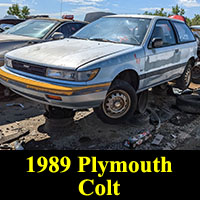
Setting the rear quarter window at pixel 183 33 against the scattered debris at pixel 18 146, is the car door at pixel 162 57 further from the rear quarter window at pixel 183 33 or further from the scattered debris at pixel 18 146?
the scattered debris at pixel 18 146

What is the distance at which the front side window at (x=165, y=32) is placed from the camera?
158 inches

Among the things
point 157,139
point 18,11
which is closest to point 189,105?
point 157,139

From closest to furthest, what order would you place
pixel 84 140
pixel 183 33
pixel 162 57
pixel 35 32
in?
1. pixel 84 140
2. pixel 162 57
3. pixel 183 33
4. pixel 35 32

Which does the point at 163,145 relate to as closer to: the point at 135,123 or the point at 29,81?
the point at 135,123

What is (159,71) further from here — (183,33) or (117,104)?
(183,33)

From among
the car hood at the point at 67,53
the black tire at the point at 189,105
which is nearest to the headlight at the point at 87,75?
the car hood at the point at 67,53

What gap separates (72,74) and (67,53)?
0.44 m

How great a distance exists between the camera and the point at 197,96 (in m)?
4.58

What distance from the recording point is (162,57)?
4016mm

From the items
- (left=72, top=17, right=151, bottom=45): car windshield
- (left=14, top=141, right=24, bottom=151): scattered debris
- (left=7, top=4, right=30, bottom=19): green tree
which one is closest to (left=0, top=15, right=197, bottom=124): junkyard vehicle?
(left=72, top=17, right=151, bottom=45): car windshield

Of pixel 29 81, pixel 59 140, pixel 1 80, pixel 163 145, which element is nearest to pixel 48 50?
pixel 29 81

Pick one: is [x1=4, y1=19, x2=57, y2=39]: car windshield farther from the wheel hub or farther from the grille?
the wheel hub

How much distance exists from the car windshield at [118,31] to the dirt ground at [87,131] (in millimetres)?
1266

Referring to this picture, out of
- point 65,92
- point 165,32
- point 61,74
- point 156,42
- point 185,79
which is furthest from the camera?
point 185,79
